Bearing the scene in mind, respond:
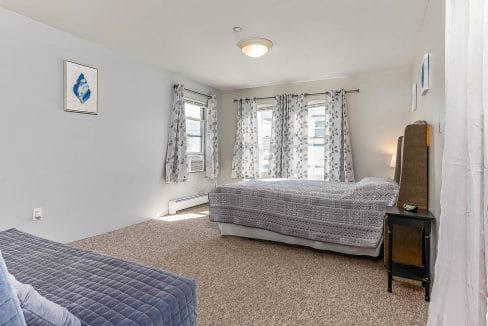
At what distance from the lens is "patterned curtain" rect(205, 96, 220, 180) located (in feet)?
18.3

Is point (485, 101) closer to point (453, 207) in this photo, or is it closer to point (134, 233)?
point (453, 207)

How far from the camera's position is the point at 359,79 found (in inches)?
Answer: 187

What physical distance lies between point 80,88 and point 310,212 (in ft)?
10.2

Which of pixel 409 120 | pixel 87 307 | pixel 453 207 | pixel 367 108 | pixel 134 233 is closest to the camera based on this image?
pixel 87 307

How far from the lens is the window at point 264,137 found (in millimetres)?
5681

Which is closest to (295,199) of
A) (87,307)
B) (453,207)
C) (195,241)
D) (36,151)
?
(195,241)

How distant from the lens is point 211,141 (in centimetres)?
560

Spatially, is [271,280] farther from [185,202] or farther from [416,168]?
[185,202]

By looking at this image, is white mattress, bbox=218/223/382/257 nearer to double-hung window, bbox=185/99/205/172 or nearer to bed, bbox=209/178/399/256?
bed, bbox=209/178/399/256

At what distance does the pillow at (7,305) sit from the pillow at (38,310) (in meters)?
0.11

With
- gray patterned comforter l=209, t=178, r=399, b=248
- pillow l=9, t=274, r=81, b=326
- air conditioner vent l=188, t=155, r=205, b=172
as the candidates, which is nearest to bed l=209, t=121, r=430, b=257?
gray patterned comforter l=209, t=178, r=399, b=248

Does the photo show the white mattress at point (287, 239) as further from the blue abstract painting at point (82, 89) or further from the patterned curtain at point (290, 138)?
the blue abstract painting at point (82, 89)

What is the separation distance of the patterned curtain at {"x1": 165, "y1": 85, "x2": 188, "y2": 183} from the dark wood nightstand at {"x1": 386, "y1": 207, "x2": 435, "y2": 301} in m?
3.42

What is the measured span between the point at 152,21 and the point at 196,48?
2.71ft
